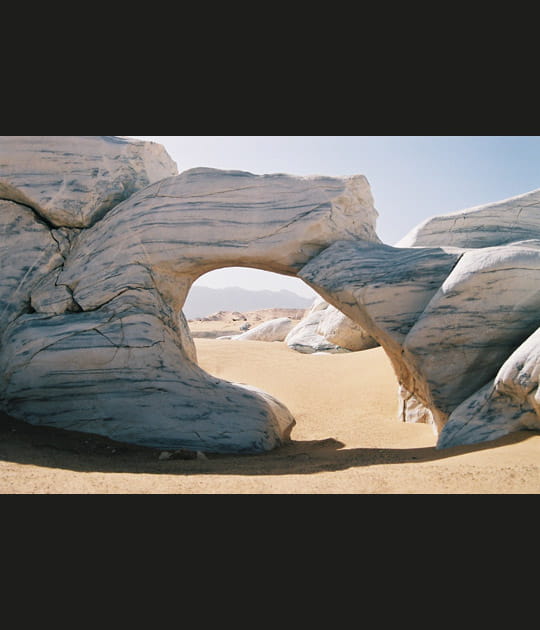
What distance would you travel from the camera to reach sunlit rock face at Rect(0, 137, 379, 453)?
598cm

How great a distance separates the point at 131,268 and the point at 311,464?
3.37m

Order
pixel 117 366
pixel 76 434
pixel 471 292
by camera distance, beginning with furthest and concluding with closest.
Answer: pixel 117 366, pixel 76 434, pixel 471 292

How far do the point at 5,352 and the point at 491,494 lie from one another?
5.51m

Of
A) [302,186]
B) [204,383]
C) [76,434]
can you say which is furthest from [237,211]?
[76,434]

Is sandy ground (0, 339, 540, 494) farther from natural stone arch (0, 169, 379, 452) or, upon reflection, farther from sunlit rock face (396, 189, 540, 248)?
sunlit rock face (396, 189, 540, 248)

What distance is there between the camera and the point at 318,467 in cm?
446

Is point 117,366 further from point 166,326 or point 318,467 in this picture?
point 318,467

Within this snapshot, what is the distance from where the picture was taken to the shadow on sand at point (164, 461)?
432cm

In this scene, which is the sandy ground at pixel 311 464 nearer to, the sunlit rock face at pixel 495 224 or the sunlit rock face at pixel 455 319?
the sunlit rock face at pixel 455 319

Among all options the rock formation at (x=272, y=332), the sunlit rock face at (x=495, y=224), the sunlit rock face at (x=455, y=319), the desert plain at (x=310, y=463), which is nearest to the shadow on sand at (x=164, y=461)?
the desert plain at (x=310, y=463)

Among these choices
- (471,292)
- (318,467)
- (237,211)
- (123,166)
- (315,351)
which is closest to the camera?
(318,467)

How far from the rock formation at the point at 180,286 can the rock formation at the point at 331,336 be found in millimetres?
6669

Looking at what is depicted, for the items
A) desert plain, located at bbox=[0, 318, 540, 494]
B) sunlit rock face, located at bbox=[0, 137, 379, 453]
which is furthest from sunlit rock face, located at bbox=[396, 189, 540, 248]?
sunlit rock face, located at bbox=[0, 137, 379, 453]

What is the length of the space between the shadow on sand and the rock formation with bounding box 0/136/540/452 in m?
0.28
